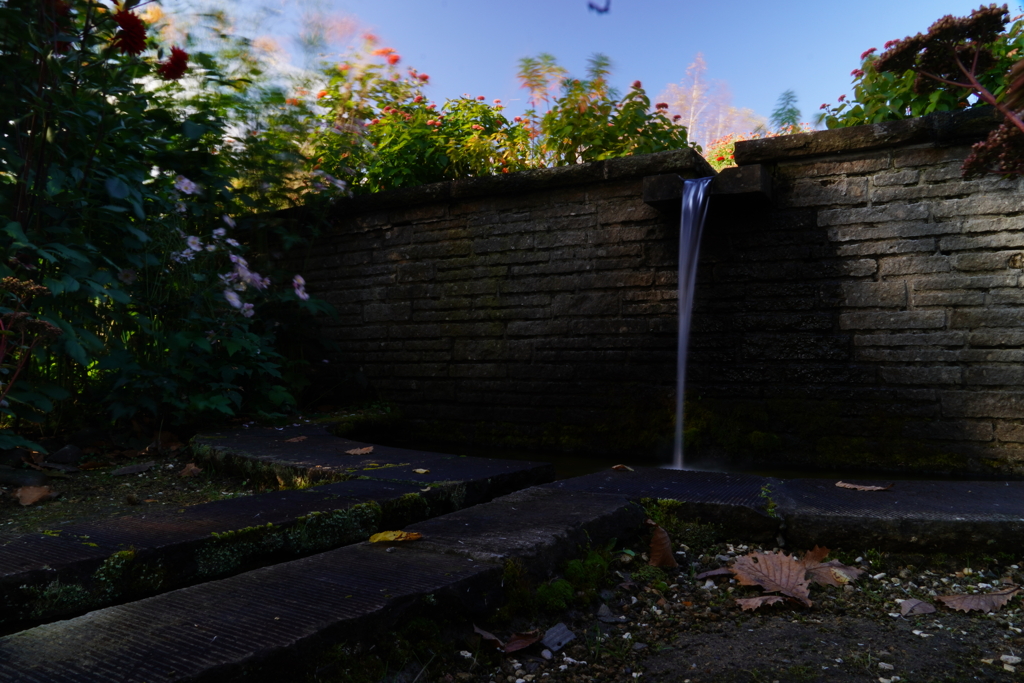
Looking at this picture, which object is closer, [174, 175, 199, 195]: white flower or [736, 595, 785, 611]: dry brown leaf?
[736, 595, 785, 611]: dry brown leaf

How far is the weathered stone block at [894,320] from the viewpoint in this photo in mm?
3340

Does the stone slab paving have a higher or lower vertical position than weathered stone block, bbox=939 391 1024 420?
lower

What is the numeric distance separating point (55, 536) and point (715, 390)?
10.4 ft

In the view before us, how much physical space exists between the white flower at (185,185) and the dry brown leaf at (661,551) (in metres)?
2.98

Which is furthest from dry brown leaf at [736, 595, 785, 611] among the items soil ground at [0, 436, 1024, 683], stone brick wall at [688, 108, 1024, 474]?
stone brick wall at [688, 108, 1024, 474]

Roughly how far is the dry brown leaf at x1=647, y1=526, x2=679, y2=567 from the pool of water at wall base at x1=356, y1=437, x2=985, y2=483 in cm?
134

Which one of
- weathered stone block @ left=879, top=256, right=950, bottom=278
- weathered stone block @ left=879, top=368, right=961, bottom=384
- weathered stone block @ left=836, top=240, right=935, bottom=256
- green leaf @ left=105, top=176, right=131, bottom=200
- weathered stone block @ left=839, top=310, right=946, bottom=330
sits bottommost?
weathered stone block @ left=879, top=368, right=961, bottom=384

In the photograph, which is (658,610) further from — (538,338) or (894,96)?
(894,96)

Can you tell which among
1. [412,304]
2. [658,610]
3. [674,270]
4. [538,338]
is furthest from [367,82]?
[658,610]

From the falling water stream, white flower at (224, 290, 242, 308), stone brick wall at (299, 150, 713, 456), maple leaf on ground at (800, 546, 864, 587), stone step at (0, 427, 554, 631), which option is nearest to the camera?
stone step at (0, 427, 554, 631)

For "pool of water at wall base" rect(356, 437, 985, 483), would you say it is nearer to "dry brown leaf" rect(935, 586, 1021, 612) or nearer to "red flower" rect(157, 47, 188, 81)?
"dry brown leaf" rect(935, 586, 1021, 612)

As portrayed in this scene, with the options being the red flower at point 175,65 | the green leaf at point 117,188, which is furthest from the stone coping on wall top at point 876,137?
the green leaf at point 117,188

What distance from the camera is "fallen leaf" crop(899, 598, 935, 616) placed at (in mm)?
1553

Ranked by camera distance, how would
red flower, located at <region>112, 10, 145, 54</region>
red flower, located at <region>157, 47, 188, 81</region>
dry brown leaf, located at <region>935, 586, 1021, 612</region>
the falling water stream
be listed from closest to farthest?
dry brown leaf, located at <region>935, 586, 1021, 612</region> < red flower, located at <region>112, 10, 145, 54</region> < red flower, located at <region>157, 47, 188, 81</region> < the falling water stream
